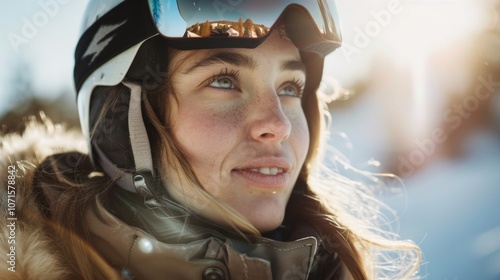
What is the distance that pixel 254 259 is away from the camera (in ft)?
6.93

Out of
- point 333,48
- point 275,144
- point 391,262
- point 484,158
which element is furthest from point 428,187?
point 275,144

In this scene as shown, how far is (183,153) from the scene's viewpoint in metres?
2.28

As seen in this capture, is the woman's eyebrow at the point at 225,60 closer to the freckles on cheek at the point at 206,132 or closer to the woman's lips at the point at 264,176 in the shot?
the freckles on cheek at the point at 206,132

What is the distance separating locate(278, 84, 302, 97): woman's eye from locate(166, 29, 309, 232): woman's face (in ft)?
0.56

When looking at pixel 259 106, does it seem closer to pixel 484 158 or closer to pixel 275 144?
pixel 275 144

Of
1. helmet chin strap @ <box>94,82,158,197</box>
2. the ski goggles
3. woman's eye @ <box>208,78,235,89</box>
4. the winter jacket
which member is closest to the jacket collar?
the winter jacket

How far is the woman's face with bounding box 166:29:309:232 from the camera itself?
2248 mm

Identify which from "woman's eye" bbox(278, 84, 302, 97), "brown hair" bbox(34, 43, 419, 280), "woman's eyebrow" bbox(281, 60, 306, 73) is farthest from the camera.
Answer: "woman's eye" bbox(278, 84, 302, 97)

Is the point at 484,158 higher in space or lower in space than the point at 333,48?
lower

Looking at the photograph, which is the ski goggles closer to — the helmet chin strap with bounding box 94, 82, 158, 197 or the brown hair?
the brown hair

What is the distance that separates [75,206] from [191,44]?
2.81 ft

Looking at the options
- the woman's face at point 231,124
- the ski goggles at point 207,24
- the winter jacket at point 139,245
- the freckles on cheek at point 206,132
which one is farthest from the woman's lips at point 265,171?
the ski goggles at point 207,24

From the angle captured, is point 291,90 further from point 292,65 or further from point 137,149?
point 137,149

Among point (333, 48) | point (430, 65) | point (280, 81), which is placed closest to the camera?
point (280, 81)
